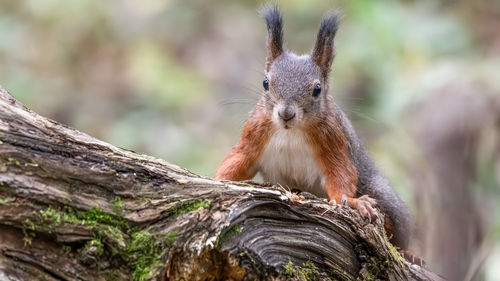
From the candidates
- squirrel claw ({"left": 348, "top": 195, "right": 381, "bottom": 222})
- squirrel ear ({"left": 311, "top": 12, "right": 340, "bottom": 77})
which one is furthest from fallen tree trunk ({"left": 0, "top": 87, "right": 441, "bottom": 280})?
squirrel ear ({"left": 311, "top": 12, "right": 340, "bottom": 77})

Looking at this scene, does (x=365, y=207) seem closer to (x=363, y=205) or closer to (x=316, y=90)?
(x=363, y=205)

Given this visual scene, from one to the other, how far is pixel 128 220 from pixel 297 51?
4663 millimetres

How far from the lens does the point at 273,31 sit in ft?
11.4

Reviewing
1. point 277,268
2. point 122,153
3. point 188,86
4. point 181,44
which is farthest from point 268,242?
point 181,44

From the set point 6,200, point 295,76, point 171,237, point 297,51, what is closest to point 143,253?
point 171,237

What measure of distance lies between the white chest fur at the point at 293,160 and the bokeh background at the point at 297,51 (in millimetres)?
944

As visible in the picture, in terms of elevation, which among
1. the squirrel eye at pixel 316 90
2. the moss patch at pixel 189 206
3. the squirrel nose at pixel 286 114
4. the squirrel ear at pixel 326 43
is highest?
the squirrel ear at pixel 326 43

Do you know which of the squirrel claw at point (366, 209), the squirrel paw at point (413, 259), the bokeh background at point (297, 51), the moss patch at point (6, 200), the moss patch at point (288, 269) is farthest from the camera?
the bokeh background at point (297, 51)

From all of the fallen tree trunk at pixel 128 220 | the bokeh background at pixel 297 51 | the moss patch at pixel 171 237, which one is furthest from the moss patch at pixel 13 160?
the bokeh background at pixel 297 51

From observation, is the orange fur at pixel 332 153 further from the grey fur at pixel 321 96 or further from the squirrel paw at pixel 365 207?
the squirrel paw at pixel 365 207

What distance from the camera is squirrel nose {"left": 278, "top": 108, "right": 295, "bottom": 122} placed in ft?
10.4

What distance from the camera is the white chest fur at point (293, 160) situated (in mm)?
3297

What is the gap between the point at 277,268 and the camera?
232 cm

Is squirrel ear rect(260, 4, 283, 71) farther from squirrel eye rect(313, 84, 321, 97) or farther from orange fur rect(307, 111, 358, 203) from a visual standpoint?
→ orange fur rect(307, 111, 358, 203)
